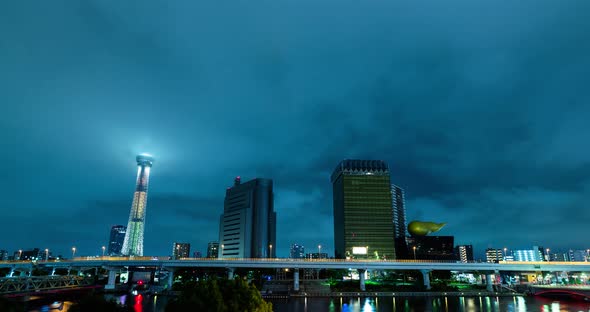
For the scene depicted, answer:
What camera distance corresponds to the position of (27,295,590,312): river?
3100 inches

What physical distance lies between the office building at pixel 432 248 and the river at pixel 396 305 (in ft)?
310

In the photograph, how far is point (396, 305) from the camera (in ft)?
279

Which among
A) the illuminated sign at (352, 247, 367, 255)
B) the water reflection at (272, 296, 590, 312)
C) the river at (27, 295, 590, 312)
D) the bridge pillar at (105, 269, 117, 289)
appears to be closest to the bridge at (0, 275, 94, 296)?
the bridge pillar at (105, 269, 117, 289)

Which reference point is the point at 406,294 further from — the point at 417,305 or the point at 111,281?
the point at 111,281

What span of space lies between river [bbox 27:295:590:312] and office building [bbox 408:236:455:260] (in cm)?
9445

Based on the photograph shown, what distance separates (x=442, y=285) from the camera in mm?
115625

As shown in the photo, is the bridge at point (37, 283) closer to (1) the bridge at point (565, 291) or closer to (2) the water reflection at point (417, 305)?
(2) the water reflection at point (417, 305)

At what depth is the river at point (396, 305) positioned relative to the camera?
78.8 m

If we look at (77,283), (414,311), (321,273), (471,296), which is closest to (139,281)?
(77,283)

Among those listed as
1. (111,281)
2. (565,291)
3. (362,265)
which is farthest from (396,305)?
(111,281)

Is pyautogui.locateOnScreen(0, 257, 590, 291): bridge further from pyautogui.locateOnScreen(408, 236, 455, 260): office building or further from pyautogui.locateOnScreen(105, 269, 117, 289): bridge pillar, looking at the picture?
pyautogui.locateOnScreen(408, 236, 455, 260): office building

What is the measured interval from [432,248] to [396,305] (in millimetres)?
121716

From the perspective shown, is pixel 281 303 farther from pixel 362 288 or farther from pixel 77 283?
pixel 77 283

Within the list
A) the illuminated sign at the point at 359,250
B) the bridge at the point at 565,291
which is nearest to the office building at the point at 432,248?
the illuminated sign at the point at 359,250
